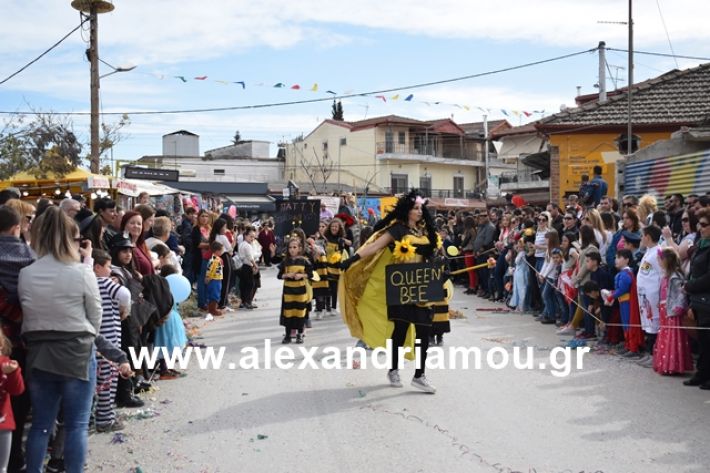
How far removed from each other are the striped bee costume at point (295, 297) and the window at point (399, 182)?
170 ft

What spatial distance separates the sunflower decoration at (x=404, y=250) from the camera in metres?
8.14

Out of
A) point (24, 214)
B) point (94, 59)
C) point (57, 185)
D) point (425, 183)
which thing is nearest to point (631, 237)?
point (24, 214)

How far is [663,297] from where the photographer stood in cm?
877

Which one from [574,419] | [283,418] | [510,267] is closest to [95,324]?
[283,418]

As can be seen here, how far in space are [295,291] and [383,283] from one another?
2.89 m

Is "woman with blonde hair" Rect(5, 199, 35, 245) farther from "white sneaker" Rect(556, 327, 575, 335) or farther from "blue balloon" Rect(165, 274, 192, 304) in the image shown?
"white sneaker" Rect(556, 327, 575, 335)

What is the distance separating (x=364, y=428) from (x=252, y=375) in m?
2.62

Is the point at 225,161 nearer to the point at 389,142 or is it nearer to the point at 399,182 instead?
the point at 389,142

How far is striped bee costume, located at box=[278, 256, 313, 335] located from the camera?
1100 cm

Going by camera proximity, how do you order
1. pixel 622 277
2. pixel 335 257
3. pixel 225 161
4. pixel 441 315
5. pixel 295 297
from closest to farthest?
pixel 441 315 → pixel 622 277 → pixel 295 297 → pixel 335 257 → pixel 225 161

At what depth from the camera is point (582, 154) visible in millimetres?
25297

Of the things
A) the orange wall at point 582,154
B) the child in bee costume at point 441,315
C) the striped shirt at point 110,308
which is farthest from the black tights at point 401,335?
the orange wall at point 582,154

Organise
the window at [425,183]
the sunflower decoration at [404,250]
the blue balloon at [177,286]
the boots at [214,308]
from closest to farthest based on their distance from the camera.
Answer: the sunflower decoration at [404,250] < the blue balloon at [177,286] < the boots at [214,308] < the window at [425,183]

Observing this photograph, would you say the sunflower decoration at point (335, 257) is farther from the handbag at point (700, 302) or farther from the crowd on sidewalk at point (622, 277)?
the handbag at point (700, 302)
